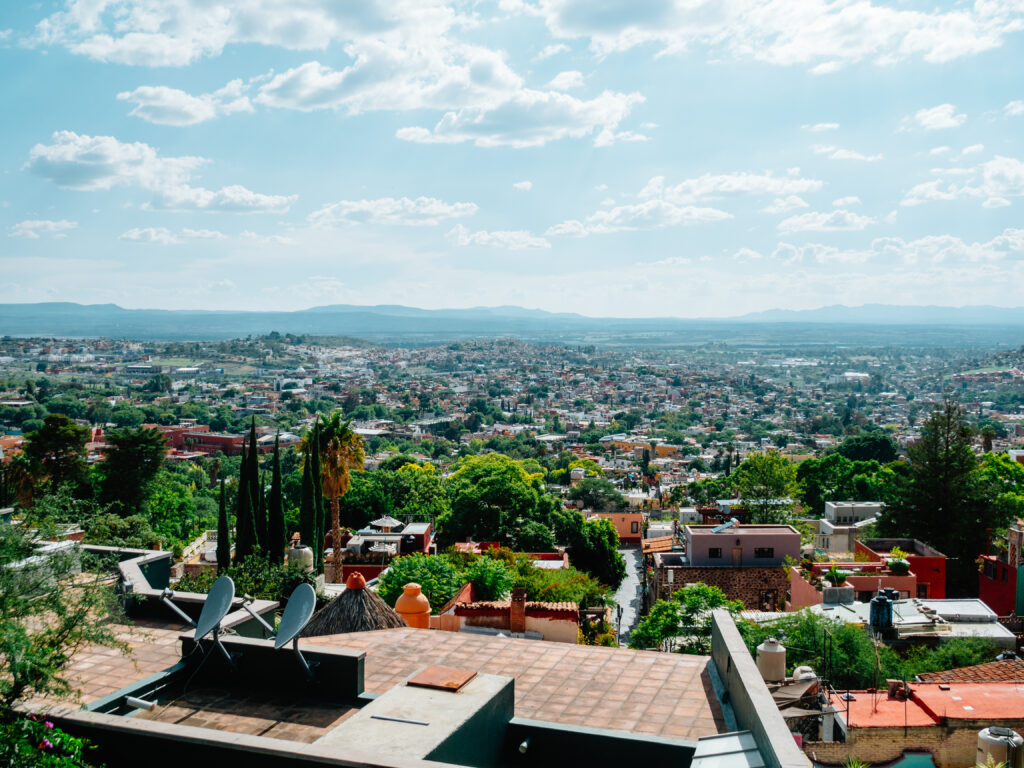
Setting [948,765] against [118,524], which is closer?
[948,765]

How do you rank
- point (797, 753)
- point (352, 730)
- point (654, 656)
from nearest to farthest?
point (797, 753), point (352, 730), point (654, 656)

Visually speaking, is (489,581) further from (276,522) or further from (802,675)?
(802,675)

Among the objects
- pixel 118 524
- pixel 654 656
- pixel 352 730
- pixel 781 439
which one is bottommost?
pixel 781 439

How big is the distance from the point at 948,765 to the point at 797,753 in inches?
302

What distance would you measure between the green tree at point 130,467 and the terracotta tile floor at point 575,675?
28519mm

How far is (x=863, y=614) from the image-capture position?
1838 centimetres

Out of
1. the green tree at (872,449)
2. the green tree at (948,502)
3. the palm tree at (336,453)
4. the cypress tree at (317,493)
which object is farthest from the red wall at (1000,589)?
the green tree at (872,449)

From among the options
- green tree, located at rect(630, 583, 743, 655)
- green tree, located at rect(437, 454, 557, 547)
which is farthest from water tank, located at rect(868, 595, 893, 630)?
green tree, located at rect(437, 454, 557, 547)

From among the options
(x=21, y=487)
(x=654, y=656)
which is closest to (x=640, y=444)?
(x=21, y=487)

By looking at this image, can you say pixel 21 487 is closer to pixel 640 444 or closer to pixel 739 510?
pixel 739 510

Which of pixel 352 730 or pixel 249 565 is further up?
pixel 352 730

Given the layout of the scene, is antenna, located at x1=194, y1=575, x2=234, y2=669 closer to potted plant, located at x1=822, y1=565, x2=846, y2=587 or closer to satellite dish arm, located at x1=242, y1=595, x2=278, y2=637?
satellite dish arm, located at x1=242, y1=595, x2=278, y2=637

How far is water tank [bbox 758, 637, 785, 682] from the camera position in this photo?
9.85m

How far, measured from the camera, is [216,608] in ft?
23.8
